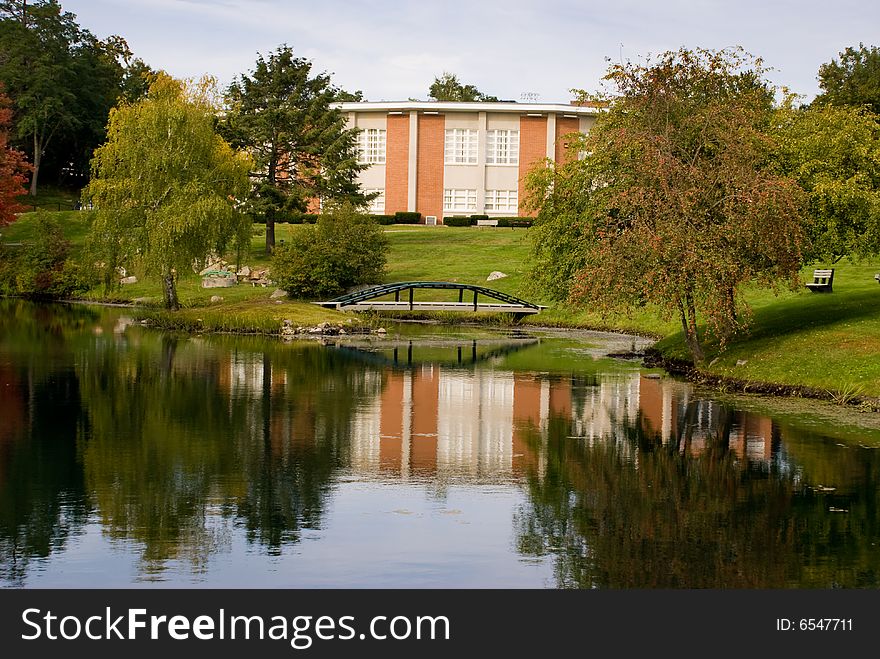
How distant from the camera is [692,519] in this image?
15.4m

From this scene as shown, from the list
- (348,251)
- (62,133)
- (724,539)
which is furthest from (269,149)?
(724,539)

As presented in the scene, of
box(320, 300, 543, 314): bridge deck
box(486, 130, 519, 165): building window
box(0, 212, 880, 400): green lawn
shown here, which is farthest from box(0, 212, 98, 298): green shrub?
box(486, 130, 519, 165): building window

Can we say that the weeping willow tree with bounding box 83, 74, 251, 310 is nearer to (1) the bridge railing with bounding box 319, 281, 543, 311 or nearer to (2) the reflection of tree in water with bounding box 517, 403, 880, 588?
(1) the bridge railing with bounding box 319, 281, 543, 311

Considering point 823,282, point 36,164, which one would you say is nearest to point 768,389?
point 823,282

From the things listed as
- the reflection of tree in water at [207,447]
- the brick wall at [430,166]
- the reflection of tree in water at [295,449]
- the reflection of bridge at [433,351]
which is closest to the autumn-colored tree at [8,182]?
the brick wall at [430,166]

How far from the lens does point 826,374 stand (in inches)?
1120

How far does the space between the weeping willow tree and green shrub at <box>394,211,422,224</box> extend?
33898 mm

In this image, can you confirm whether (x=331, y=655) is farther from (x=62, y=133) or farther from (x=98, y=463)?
(x=62, y=133)

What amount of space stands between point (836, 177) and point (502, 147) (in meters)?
59.3

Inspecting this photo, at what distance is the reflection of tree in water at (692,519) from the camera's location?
42.2 ft

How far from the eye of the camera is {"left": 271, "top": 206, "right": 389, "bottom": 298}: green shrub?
56469mm

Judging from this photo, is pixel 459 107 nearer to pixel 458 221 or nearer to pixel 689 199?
pixel 458 221

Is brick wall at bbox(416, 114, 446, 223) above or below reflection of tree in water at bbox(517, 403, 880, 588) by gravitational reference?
above

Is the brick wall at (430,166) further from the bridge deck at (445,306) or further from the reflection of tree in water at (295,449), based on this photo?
the reflection of tree in water at (295,449)
